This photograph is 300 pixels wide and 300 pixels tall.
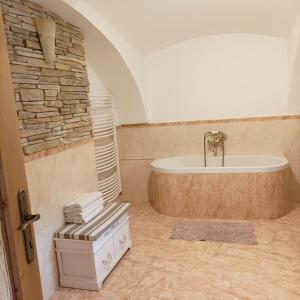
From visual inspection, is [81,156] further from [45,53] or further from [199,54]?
[199,54]

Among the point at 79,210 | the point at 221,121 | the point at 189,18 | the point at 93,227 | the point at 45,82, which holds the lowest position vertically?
the point at 93,227

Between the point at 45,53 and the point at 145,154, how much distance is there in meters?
2.53

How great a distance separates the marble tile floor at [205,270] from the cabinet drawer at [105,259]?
10cm

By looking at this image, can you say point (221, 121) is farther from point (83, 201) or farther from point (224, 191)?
point (83, 201)

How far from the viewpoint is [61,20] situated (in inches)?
110

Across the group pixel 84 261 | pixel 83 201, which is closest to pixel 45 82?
pixel 83 201

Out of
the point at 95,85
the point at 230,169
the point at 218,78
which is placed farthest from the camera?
the point at 218,78

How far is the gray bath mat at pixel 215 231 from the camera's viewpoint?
3.31 metres

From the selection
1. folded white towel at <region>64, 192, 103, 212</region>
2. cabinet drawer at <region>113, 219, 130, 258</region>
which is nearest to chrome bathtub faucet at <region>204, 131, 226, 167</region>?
cabinet drawer at <region>113, 219, 130, 258</region>

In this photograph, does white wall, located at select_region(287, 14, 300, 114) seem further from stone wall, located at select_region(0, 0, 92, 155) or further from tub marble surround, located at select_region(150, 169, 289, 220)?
stone wall, located at select_region(0, 0, 92, 155)

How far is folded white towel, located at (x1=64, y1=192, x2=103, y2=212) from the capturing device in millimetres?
2734

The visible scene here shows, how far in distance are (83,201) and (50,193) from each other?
351 millimetres

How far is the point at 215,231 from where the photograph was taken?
11.6 ft

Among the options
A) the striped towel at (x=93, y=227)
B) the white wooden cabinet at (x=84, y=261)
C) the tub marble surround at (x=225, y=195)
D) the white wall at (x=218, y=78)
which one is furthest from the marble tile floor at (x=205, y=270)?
the white wall at (x=218, y=78)
